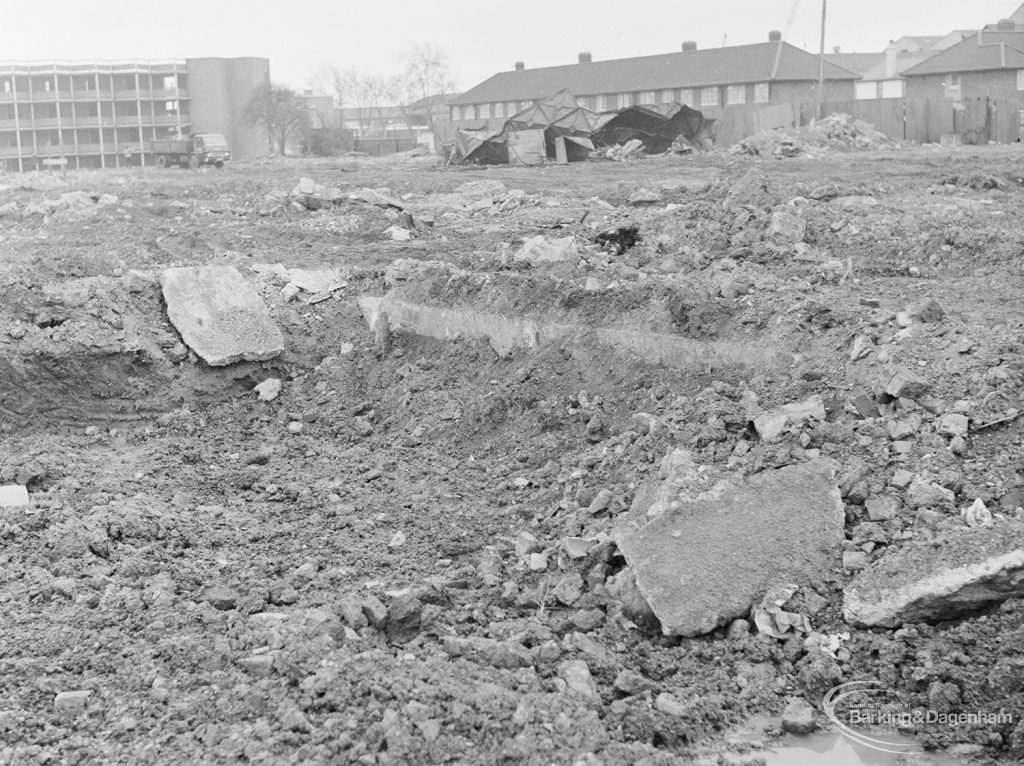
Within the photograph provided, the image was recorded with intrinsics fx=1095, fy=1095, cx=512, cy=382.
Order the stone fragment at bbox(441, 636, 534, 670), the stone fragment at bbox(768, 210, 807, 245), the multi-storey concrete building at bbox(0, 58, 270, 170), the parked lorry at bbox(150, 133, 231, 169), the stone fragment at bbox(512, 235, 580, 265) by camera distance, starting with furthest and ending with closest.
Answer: the multi-storey concrete building at bbox(0, 58, 270, 170) < the parked lorry at bbox(150, 133, 231, 169) < the stone fragment at bbox(768, 210, 807, 245) < the stone fragment at bbox(512, 235, 580, 265) < the stone fragment at bbox(441, 636, 534, 670)

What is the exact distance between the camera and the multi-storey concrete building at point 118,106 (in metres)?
63.7

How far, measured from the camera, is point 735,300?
22.8 ft

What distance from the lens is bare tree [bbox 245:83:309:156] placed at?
59.0 meters

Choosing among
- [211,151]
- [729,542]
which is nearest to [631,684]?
[729,542]

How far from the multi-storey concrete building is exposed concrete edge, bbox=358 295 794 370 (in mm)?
58197

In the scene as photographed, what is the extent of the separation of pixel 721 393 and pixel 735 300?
1.14 metres

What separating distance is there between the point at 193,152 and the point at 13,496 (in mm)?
33868

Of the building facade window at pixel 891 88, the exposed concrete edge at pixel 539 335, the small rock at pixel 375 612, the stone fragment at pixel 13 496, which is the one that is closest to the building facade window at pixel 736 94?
the building facade window at pixel 891 88

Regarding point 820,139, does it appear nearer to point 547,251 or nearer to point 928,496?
point 547,251

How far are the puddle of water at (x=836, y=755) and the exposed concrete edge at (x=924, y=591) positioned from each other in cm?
51

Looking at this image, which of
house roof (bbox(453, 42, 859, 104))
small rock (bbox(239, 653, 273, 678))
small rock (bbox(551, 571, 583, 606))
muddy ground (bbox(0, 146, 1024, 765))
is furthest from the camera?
house roof (bbox(453, 42, 859, 104))

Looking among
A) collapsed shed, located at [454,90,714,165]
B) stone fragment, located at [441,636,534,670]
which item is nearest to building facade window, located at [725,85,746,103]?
collapsed shed, located at [454,90,714,165]

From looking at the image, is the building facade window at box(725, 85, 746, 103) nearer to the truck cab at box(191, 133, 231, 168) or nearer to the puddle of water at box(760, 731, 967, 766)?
the truck cab at box(191, 133, 231, 168)

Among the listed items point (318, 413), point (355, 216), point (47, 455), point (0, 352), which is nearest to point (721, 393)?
point (318, 413)
